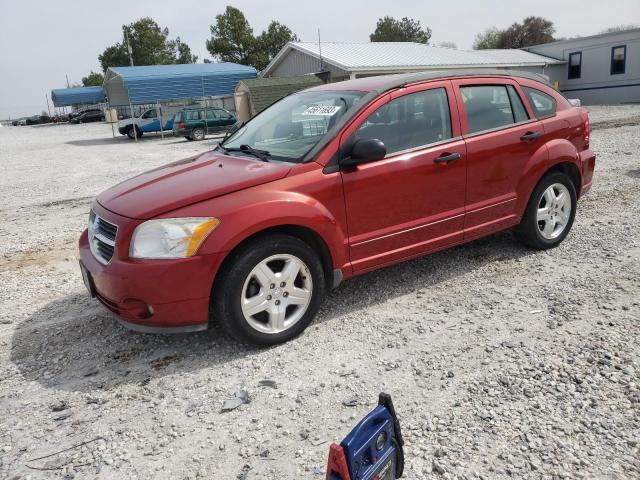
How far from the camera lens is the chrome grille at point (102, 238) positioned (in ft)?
11.1

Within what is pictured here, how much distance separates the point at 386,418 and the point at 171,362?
2.04 m

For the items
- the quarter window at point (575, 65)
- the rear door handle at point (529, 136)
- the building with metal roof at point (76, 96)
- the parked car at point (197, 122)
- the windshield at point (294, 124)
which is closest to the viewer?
the windshield at point (294, 124)

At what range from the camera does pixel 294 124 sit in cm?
422

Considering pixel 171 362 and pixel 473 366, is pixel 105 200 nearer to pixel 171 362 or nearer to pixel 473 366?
pixel 171 362

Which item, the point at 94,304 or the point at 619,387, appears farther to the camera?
the point at 94,304

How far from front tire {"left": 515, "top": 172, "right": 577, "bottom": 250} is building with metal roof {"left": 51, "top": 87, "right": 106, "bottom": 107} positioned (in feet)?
217

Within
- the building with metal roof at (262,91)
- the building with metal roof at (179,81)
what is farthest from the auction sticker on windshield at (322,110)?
the building with metal roof at (179,81)

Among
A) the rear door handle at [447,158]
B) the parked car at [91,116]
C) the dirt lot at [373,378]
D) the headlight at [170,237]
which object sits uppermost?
the parked car at [91,116]

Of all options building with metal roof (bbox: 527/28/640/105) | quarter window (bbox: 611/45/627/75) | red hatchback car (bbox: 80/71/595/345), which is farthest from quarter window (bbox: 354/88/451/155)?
quarter window (bbox: 611/45/627/75)

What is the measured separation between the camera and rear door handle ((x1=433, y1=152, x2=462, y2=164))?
4.09 meters

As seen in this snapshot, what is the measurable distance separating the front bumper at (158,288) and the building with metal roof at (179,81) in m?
25.3

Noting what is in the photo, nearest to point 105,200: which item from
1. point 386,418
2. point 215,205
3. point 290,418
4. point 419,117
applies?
point 215,205

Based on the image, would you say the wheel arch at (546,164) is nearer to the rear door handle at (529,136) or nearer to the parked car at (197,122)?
the rear door handle at (529,136)

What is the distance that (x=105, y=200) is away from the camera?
3744mm
